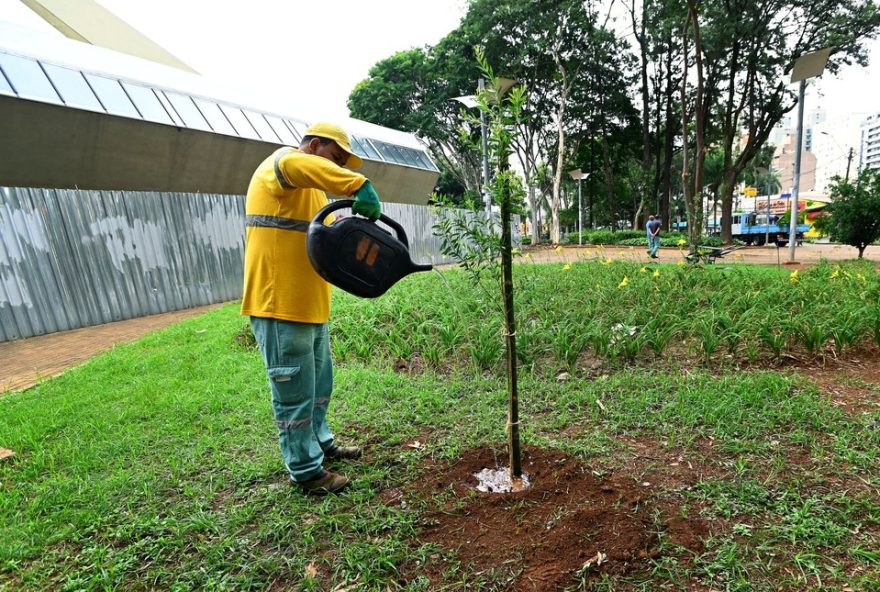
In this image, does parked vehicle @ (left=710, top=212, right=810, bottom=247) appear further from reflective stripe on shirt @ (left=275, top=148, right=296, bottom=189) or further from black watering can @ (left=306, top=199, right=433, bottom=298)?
reflective stripe on shirt @ (left=275, top=148, right=296, bottom=189)

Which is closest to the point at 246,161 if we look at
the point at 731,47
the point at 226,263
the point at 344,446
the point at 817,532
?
the point at 226,263

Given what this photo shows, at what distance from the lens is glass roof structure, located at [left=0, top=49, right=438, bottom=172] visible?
27.6ft

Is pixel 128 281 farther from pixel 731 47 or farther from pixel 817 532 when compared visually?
pixel 731 47

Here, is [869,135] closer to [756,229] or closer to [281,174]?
[756,229]

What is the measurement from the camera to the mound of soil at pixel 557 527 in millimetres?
1615

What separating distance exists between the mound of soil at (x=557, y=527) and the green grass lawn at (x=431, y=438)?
6 centimetres

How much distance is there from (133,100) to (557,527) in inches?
481

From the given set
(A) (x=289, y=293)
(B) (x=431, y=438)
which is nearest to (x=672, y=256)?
(B) (x=431, y=438)

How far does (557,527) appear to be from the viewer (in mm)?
1792

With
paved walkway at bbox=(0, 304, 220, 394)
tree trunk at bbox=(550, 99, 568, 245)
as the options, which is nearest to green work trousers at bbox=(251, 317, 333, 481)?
paved walkway at bbox=(0, 304, 220, 394)

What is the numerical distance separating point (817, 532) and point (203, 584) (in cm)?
226

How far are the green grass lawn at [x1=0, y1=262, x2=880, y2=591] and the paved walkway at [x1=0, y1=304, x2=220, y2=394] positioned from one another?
0.52 meters

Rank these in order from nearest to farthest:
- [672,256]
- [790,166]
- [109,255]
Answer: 1. [109,255]
2. [672,256]
3. [790,166]

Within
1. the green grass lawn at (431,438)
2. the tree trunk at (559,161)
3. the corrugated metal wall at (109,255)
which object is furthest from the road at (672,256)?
the corrugated metal wall at (109,255)
